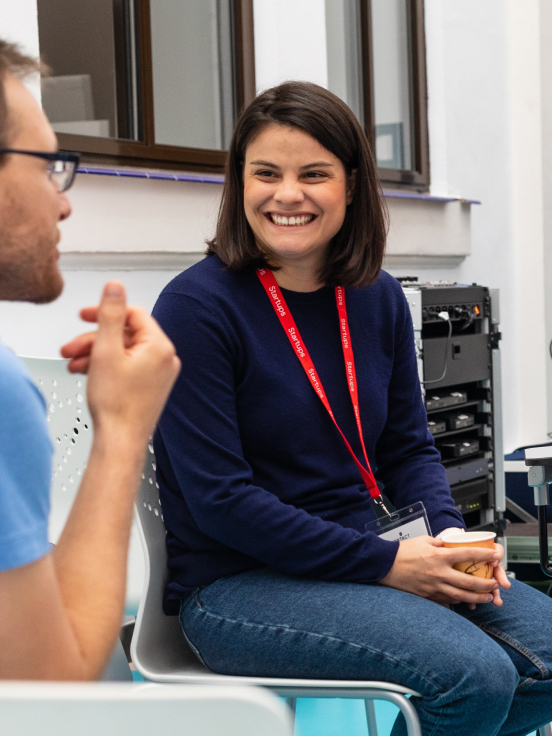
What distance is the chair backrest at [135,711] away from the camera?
48cm

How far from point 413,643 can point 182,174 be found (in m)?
2.15

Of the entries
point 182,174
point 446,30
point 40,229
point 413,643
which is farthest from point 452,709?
point 446,30

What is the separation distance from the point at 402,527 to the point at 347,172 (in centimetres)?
69

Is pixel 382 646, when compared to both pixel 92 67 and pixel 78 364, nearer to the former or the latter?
pixel 78 364

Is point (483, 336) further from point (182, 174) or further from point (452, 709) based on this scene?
point (452, 709)

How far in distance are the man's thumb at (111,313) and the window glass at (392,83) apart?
12.2 ft

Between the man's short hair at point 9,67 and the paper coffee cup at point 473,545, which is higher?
the man's short hair at point 9,67

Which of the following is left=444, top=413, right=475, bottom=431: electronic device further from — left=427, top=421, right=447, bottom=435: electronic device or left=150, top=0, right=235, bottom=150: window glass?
left=150, top=0, right=235, bottom=150: window glass

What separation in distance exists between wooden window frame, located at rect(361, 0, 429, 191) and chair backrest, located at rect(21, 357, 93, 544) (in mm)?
2976

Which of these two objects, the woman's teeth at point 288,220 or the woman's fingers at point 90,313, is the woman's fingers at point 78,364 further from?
the woman's teeth at point 288,220

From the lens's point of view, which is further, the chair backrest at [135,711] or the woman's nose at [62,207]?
the woman's nose at [62,207]

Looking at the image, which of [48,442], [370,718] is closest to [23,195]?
[48,442]

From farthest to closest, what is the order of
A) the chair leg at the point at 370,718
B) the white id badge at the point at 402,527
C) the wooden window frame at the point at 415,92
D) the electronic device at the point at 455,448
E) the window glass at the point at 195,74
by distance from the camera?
the wooden window frame at the point at 415,92 → the window glass at the point at 195,74 → the electronic device at the point at 455,448 → the chair leg at the point at 370,718 → the white id badge at the point at 402,527

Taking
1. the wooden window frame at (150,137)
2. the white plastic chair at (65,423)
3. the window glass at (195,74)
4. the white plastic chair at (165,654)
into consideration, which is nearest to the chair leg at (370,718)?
the white plastic chair at (165,654)
